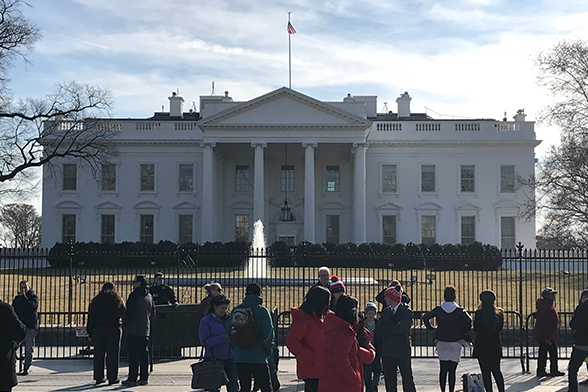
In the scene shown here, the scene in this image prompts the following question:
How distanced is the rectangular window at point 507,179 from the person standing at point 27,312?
133 feet

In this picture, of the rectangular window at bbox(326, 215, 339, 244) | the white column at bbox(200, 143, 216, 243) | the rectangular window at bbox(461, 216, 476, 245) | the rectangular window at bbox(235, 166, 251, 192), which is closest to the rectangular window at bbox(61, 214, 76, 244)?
the white column at bbox(200, 143, 216, 243)

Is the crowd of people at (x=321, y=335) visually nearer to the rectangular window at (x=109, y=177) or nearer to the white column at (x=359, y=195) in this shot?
the white column at (x=359, y=195)

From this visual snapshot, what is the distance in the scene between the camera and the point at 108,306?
1012 cm

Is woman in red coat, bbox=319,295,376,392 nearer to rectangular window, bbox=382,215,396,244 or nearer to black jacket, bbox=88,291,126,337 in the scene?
black jacket, bbox=88,291,126,337

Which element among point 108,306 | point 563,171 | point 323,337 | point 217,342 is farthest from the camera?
point 563,171

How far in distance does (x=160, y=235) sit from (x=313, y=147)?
13.0 meters

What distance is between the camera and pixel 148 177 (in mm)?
47781

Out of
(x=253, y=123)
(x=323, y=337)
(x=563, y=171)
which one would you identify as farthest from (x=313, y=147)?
(x=323, y=337)

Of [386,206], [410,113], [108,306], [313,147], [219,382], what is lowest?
[219,382]

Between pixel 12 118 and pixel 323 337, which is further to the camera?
pixel 12 118

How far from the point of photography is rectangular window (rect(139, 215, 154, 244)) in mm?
47469

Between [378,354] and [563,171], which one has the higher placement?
[563,171]

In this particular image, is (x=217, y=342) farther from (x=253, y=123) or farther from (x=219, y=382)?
(x=253, y=123)

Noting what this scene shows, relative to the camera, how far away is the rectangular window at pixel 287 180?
4812cm
